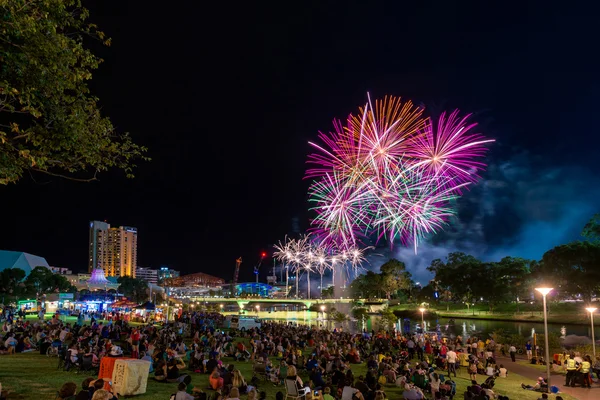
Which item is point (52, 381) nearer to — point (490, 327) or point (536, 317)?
point (490, 327)

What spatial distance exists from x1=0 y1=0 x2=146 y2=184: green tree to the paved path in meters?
15.2

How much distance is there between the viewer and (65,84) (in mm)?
8508

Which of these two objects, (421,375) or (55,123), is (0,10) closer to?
(55,123)

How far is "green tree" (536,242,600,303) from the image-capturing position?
6504 centimetres

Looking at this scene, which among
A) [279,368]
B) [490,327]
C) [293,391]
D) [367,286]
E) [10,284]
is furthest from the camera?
[367,286]

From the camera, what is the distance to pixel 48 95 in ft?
27.6

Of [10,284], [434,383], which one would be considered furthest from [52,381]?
[10,284]

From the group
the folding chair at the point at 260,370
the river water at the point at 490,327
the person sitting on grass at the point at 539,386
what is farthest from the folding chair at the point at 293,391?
the river water at the point at 490,327

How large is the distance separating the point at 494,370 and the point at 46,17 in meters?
18.4

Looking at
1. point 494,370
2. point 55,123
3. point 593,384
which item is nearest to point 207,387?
point 55,123

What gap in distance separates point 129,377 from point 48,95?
680cm

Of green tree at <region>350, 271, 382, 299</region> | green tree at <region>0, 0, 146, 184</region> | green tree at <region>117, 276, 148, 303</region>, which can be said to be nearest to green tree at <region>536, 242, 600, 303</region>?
green tree at <region>350, 271, 382, 299</region>

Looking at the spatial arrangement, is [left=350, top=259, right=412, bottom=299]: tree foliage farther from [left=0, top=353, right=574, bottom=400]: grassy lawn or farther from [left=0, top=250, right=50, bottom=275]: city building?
[left=0, top=353, right=574, bottom=400]: grassy lawn

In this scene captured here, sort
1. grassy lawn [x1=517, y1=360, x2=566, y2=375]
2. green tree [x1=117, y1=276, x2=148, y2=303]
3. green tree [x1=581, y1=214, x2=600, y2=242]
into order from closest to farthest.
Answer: grassy lawn [x1=517, y1=360, x2=566, y2=375]
green tree [x1=581, y1=214, x2=600, y2=242]
green tree [x1=117, y1=276, x2=148, y2=303]
